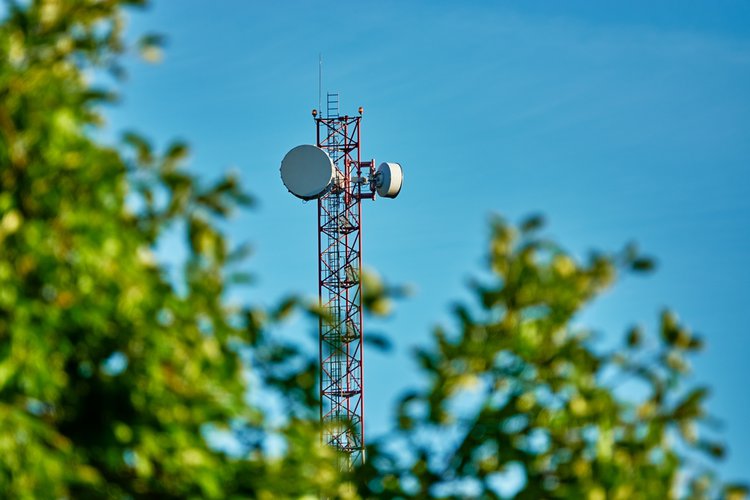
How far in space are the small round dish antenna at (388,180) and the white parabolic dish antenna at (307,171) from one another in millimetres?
2294

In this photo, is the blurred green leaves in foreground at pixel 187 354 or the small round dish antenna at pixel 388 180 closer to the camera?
the blurred green leaves in foreground at pixel 187 354

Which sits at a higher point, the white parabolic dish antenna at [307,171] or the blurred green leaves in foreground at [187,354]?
the white parabolic dish antenna at [307,171]

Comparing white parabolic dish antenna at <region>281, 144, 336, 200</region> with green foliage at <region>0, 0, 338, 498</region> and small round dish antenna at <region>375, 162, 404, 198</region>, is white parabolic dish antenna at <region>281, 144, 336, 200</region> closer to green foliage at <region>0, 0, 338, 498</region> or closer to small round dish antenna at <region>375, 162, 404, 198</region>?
small round dish antenna at <region>375, 162, 404, 198</region>

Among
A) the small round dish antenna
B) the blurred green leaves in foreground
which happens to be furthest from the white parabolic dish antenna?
the blurred green leaves in foreground

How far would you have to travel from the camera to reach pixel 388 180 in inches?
1453

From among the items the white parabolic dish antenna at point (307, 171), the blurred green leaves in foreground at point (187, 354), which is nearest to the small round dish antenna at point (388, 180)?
the white parabolic dish antenna at point (307, 171)

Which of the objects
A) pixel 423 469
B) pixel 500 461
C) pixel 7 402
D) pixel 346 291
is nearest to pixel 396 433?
pixel 423 469

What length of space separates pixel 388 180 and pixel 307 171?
3.27 meters

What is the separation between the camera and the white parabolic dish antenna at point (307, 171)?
35.0 metres

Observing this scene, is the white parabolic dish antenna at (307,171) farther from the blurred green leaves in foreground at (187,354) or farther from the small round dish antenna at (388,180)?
the blurred green leaves in foreground at (187,354)

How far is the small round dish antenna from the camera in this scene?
121 feet

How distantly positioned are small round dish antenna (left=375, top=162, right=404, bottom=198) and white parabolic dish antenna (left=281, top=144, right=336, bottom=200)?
229 cm

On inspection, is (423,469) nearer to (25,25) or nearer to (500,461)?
(500,461)

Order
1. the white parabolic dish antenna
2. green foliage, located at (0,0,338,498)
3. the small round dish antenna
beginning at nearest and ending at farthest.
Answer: green foliage, located at (0,0,338,498) < the white parabolic dish antenna < the small round dish antenna
